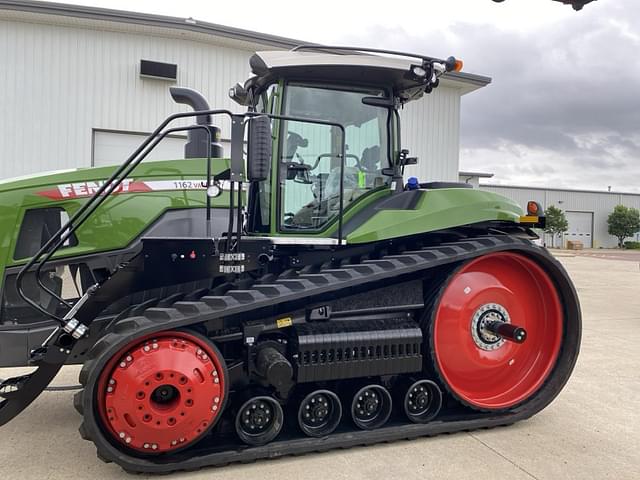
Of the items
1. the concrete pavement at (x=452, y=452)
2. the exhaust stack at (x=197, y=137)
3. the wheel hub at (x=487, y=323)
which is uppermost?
the exhaust stack at (x=197, y=137)

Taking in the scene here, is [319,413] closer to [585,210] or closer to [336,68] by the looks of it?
[336,68]

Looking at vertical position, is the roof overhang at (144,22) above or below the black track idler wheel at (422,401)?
above

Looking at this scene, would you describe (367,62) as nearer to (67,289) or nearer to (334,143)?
(334,143)

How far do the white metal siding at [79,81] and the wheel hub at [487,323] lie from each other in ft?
29.1

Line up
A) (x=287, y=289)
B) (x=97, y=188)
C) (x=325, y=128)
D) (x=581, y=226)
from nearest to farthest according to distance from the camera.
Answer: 1. (x=287, y=289)
2. (x=325, y=128)
3. (x=97, y=188)
4. (x=581, y=226)

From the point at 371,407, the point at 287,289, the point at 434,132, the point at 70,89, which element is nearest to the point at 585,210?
the point at 434,132

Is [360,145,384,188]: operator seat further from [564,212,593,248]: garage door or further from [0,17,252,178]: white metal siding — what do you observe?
[564,212,593,248]: garage door

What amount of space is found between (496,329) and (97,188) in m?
3.31

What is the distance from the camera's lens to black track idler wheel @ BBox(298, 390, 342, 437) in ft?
12.0

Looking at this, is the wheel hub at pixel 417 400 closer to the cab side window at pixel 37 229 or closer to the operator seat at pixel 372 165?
the operator seat at pixel 372 165

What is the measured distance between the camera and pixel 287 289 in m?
3.47

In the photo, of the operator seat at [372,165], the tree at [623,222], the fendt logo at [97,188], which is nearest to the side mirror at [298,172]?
the operator seat at [372,165]

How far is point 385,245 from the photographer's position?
413cm

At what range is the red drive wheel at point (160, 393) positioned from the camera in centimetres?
314
